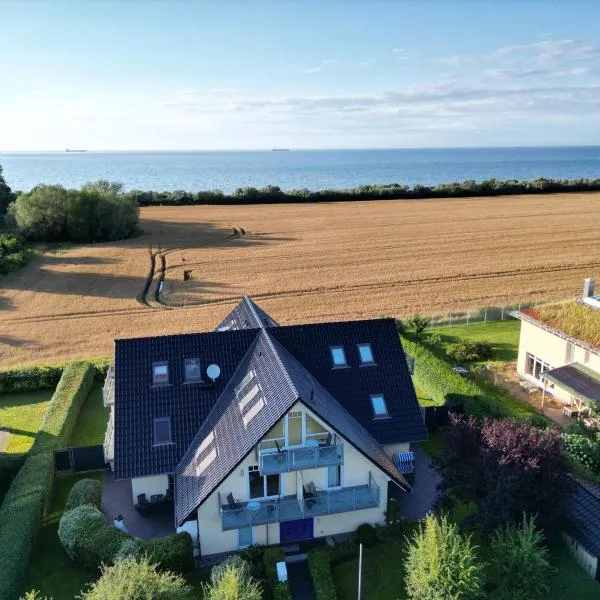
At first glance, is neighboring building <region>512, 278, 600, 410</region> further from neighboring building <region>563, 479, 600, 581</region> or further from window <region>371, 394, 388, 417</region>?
window <region>371, 394, 388, 417</region>

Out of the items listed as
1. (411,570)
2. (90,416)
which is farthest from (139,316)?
(411,570)

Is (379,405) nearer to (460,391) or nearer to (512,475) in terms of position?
(512,475)

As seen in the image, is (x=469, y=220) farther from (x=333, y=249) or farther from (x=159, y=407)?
(x=159, y=407)

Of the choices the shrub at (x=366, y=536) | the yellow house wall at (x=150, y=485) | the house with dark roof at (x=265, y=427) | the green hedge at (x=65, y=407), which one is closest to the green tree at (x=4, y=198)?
the green hedge at (x=65, y=407)

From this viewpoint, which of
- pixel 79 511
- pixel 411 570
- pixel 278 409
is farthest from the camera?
pixel 79 511

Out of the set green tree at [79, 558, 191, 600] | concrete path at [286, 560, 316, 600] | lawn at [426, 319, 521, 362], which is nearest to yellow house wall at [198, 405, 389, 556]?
concrete path at [286, 560, 316, 600]

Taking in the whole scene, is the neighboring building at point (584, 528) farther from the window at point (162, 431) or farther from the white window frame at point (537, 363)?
the window at point (162, 431)
